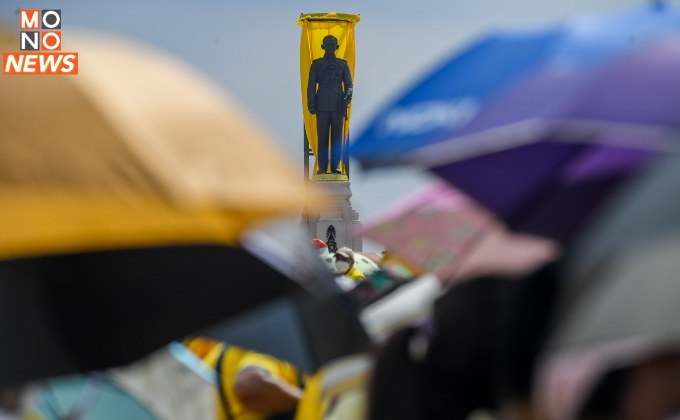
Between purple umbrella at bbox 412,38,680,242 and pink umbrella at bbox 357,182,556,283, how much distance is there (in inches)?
3.1

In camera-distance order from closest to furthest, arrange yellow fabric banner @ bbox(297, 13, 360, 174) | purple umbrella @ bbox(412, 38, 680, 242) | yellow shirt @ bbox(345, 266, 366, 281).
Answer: purple umbrella @ bbox(412, 38, 680, 242), yellow shirt @ bbox(345, 266, 366, 281), yellow fabric banner @ bbox(297, 13, 360, 174)

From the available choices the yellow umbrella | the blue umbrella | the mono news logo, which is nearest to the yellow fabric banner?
the blue umbrella

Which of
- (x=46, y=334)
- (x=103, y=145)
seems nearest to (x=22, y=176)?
(x=103, y=145)

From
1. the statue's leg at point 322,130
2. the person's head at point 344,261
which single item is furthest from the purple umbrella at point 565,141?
the statue's leg at point 322,130

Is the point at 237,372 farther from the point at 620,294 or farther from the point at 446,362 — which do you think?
the point at 620,294

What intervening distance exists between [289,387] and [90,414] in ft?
4.68

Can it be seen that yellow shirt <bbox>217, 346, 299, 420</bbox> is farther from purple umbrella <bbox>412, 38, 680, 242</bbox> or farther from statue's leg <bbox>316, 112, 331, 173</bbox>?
statue's leg <bbox>316, 112, 331, 173</bbox>

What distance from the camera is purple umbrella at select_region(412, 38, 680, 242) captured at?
125 inches

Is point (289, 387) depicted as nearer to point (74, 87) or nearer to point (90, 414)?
point (90, 414)

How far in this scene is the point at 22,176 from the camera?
10.1 ft

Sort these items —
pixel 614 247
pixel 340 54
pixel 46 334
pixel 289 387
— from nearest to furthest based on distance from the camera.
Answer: pixel 614 247 → pixel 46 334 → pixel 289 387 → pixel 340 54

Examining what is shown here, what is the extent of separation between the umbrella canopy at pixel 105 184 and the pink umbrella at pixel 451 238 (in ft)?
1.91

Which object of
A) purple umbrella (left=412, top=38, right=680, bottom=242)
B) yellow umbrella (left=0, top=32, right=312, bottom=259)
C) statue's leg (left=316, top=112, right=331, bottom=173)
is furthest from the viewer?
statue's leg (left=316, top=112, right=331, bottom=173)

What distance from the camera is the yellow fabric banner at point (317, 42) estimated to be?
3456 centimetres
